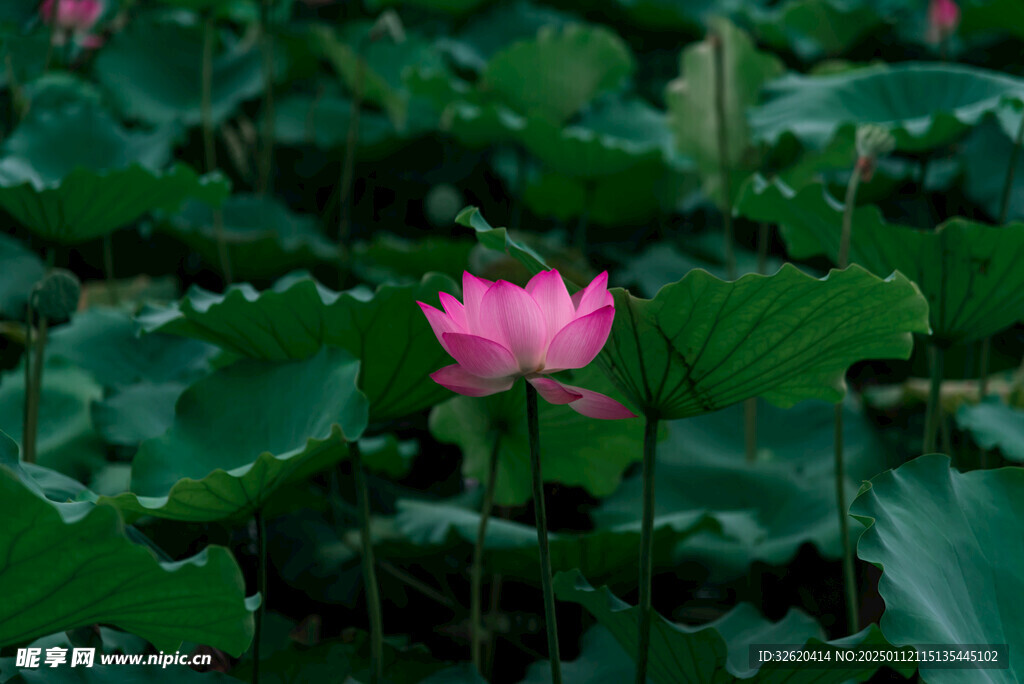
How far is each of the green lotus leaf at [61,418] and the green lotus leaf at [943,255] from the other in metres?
0.90

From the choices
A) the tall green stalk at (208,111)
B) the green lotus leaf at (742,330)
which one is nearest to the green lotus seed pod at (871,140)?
the green lotus leaf at (742,330)

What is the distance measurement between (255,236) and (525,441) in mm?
988

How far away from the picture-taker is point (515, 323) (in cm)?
56

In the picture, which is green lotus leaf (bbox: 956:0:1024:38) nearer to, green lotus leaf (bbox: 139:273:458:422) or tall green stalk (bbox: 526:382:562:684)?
green lotus leaf (bbox: 139:273:458:422)

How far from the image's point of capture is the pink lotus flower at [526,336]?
55cm

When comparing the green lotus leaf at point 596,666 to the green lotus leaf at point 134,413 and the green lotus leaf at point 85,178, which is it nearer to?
the green lotus leaf at point 134,413

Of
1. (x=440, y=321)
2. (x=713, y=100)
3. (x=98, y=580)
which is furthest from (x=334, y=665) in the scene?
(x=713, y=100)

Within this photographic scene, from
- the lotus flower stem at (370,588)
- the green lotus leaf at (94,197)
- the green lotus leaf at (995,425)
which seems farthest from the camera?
the green lotus leaf at (94,197)

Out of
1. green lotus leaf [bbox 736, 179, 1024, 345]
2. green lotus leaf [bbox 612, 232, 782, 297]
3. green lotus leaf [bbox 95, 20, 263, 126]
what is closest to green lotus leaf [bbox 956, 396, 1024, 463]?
green lotus leaf [bbox 736, 179, 1024, 345]

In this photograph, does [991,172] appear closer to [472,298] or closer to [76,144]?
[472,298]

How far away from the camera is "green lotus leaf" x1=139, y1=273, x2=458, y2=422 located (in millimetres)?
821

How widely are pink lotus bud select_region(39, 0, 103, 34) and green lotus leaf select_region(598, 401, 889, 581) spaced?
1.49 metres

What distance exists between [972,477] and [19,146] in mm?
1551

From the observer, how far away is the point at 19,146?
1.52 meters
